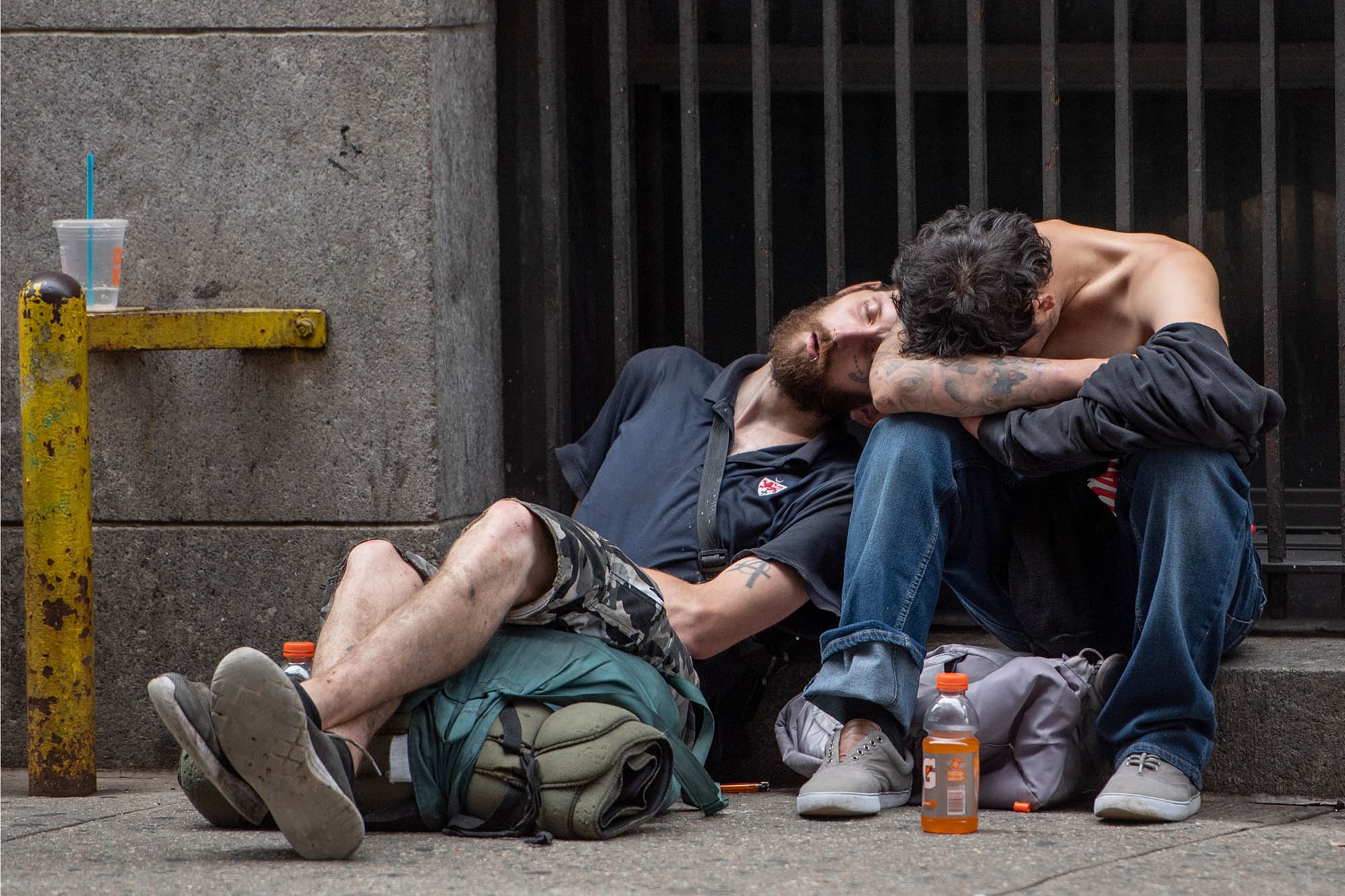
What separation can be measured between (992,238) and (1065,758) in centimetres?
116

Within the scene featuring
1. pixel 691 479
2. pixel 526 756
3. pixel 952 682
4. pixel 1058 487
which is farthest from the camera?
pixel 691 479

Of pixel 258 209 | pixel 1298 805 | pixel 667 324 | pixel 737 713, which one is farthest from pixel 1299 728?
pixel 258 209

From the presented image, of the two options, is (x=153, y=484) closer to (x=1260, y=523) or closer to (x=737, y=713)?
(x=737, y=713)

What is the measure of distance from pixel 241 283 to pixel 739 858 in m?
2.19

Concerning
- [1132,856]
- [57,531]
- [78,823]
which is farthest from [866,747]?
[57,531]

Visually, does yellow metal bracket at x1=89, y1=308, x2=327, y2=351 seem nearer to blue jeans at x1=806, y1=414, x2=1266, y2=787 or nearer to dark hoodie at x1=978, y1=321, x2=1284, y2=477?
blue jeans at x1=806, y1=414, x2=1266, y2=787

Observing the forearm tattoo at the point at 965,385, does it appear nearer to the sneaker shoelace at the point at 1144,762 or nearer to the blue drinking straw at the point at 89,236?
the sneaker shoelace at the point at 1144,762

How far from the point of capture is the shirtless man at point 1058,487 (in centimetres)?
282

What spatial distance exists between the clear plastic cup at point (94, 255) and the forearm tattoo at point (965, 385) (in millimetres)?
2020

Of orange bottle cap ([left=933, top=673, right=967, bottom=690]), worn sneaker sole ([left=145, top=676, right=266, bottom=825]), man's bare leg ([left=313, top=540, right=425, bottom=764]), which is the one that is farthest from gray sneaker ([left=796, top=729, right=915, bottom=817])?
worn sneaker sole ([left=145, top=676, right=266, bottom=825])

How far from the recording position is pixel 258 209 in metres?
3.79

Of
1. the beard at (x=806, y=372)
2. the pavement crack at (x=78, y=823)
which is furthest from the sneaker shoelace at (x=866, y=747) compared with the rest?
the pavement crack at (x=78, y=823)

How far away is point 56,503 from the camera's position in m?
3.24

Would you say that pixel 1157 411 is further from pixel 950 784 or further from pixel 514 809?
pixel 514 809
